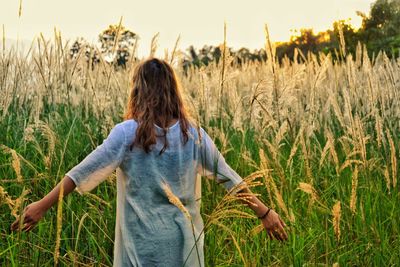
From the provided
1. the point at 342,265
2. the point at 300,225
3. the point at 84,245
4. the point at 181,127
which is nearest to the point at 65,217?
the point at 84,245

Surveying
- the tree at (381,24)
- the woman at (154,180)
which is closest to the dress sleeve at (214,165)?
the woman at (154,180)

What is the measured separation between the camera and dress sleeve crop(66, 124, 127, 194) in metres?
2.48

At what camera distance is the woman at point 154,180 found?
2.52m

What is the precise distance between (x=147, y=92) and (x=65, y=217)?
0.89 meters

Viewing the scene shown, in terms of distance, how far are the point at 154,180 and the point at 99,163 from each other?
9.0 inches

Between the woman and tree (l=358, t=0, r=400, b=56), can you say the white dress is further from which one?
tree (l=358, t=0, r=400, b=56)

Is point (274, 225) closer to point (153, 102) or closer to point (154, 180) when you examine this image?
point (154, 180)

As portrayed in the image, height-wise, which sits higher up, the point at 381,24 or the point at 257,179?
the point at 381,24

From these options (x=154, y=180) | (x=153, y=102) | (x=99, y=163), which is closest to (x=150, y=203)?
(x=154, y=180)

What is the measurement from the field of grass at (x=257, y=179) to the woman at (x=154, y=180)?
13cm

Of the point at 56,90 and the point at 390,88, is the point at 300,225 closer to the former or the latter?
the point at 390,88

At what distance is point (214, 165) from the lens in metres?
2.71

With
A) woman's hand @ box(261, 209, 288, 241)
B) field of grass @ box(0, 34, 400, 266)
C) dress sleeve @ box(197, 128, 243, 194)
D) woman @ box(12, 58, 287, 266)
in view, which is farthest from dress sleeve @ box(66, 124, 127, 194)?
woman's hand @ box(261, 209, 288, 241)

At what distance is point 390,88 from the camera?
4188 millimetres
